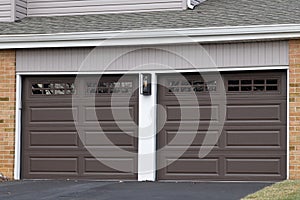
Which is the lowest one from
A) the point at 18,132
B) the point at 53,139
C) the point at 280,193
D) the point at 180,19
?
the point at 280,193

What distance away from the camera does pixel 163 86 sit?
13453 mm

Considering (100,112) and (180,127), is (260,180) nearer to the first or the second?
(180,127)

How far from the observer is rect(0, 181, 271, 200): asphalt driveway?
412 inches

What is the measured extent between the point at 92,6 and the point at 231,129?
15.3 feet

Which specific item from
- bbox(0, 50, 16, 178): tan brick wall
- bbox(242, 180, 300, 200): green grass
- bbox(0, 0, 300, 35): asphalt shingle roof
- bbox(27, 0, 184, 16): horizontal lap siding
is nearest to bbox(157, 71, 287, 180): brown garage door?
bbox(0, 0, 300, 35): asphalt shingle roof

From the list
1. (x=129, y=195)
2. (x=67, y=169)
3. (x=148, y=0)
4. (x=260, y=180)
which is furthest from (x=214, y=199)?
(x=148, y=0)

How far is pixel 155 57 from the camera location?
13.3 metres

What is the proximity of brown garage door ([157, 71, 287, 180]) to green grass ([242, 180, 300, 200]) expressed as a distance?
1540 millimetres

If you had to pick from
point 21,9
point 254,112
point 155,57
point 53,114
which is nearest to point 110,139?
point 53,114

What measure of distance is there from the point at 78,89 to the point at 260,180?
13.9 ft

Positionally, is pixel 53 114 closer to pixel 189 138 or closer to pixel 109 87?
pixel 109 87

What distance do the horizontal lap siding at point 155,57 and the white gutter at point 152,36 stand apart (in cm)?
28

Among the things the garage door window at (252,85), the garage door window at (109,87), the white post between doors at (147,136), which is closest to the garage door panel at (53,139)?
the garage door window at (109,87)

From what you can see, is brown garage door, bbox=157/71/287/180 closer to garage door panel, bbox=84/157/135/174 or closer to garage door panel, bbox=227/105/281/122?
garage door panel, bbox=227/105/281/122
